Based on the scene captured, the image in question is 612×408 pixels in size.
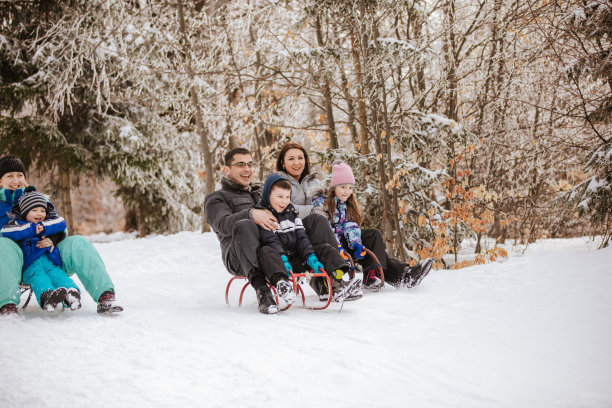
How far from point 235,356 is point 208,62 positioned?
8255mm

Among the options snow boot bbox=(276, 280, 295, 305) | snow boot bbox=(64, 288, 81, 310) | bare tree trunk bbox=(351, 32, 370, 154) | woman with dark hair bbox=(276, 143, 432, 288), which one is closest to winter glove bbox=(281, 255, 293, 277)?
snow boot bbox=(276, 280, 295, 305)

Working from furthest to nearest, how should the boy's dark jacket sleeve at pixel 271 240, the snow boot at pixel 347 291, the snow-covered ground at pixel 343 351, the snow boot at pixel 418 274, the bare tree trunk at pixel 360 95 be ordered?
the bare tree trunk at pixel 360 95 → the snow boot at pixel 418 274 → the boy's dark jacket sleeve at pixel 271 240 → the snow boot at pixel 347 291 → the snow-covered ground at pixel 343 351

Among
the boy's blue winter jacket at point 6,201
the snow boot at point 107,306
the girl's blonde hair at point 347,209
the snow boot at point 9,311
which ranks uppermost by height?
the boy's blue winter jacket at point 6,201

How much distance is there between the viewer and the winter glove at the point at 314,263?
3.05 meters

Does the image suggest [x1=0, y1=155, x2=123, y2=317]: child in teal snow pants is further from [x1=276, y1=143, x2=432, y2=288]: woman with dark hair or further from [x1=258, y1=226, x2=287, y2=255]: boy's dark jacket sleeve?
[x1=276, y1=143, x2=432, y2=288]: woman with dark hair

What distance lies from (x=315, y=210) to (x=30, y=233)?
1943mm

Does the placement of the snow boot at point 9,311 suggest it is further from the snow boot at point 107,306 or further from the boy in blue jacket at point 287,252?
the boy in blue jacket at point 287,252

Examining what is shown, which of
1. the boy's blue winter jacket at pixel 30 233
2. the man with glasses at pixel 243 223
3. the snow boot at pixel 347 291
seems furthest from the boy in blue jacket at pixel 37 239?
the snow boot at pixel 347 291

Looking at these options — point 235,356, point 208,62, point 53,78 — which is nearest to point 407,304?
point 235,356

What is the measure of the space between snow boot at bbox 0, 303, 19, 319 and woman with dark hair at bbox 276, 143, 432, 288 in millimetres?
1912

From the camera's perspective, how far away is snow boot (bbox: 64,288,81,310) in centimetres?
274

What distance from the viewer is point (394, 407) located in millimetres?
1660

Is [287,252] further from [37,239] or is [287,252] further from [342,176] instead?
[37,239]

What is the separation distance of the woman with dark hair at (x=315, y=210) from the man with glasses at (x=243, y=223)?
26 centimetres
